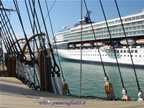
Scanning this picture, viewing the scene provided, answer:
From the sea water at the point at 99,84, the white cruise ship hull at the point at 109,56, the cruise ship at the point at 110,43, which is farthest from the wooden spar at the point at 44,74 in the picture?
the white cruise ship hull at the point at 109,56

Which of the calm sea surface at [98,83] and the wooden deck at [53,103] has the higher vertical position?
the wooden deck at [53,103]

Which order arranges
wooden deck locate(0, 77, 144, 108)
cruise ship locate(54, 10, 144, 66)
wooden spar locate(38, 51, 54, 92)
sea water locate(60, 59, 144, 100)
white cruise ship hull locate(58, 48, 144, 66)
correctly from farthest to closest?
cruise ship locate(54, 10, 144, 66), white cruise ship hull locate(58, 48, 144, 66), sea water locate(60, 59, 144, 100), wooden spar locate(38, 51, 54, 92), wooden deck locate(0, 77, 144, 108)

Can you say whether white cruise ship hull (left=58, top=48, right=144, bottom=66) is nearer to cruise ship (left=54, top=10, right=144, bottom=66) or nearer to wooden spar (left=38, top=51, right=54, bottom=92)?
cruise ship (left=54, top=10, right=144, bottom=66)

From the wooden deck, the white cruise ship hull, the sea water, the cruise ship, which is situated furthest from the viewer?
the cruise ship

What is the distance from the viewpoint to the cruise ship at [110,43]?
67.4 feet

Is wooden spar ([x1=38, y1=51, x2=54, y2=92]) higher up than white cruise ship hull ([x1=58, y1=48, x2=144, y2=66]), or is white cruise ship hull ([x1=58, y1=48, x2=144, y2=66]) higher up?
wooden spar ([x1=38, y1=51, x2=54, y2=92])

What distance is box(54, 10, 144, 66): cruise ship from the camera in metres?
20.5

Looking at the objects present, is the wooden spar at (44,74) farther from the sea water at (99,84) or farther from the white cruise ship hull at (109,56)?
the white cruise ship hull at (109,56)

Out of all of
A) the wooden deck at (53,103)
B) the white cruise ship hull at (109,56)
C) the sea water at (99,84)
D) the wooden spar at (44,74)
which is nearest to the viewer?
the wooden deck at (53,103)

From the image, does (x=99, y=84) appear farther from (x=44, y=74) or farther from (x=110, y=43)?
(x=110, y=43)

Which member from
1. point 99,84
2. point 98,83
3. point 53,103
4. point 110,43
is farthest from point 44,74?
point 110,43

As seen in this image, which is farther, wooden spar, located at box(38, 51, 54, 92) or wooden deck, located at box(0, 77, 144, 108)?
wooden spar, located at box(38, 51, 54, 92)

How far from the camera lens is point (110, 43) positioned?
965 inches

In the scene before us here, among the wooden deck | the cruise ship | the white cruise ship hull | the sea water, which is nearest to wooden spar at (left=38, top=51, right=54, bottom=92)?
the wooden deck
